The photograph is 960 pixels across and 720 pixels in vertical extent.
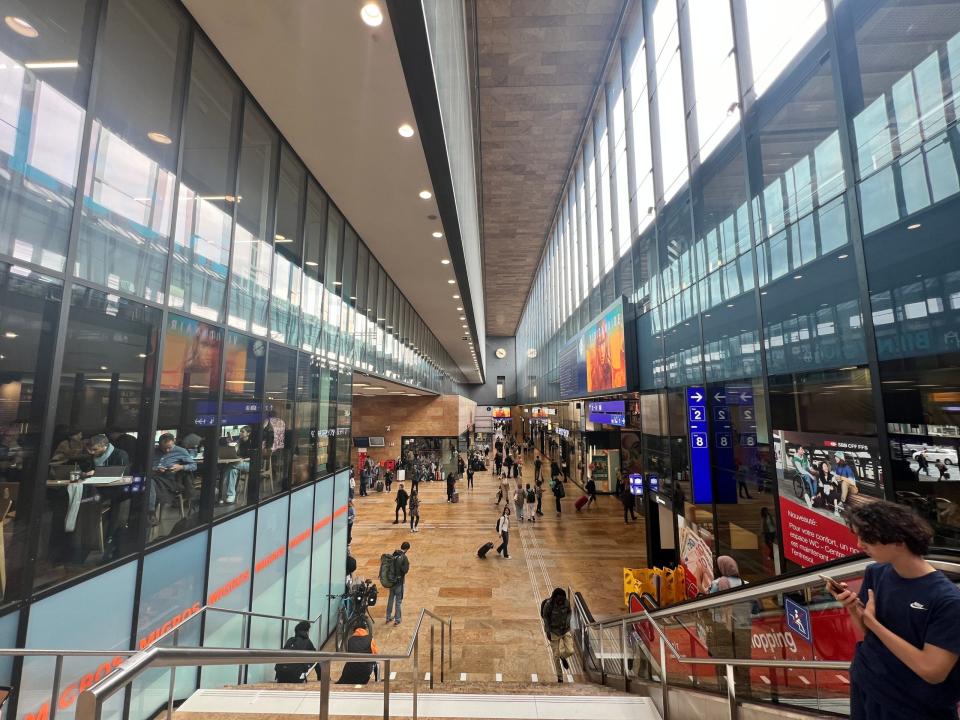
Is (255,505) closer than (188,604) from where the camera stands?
No

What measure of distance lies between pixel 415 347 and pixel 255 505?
14.3 meters

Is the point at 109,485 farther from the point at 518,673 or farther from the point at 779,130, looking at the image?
the point at 779,130

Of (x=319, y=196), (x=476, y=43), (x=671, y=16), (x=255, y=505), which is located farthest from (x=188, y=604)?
(x=476, y=43)

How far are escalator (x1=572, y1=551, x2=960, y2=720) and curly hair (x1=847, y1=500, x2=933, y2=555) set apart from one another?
0.48m

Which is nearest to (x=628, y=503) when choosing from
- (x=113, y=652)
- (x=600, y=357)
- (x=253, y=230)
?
(x=600, y=357)

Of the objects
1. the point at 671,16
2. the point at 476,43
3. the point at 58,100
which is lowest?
the point at 58,100

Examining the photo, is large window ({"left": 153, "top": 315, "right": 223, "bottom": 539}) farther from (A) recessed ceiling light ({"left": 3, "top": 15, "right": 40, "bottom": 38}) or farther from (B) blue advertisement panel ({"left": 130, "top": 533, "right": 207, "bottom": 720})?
(A) recessed ceiling light ({"left": 3, "top": 15, "right": 40, "bottom": 38})

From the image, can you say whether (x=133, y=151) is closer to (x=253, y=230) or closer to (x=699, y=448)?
(x=253, y=230)

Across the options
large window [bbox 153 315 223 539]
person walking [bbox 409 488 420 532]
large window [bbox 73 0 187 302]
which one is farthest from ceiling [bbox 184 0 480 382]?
person walking [bbox 409 488 420 532]

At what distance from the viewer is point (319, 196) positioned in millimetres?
8117

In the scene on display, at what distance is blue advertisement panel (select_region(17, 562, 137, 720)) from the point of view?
9.96 ft

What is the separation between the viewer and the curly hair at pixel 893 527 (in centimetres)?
169

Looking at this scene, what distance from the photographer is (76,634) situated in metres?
3.36

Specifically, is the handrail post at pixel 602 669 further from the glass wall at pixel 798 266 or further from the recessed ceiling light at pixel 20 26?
the recessed ceiling light at pixel 20 26
